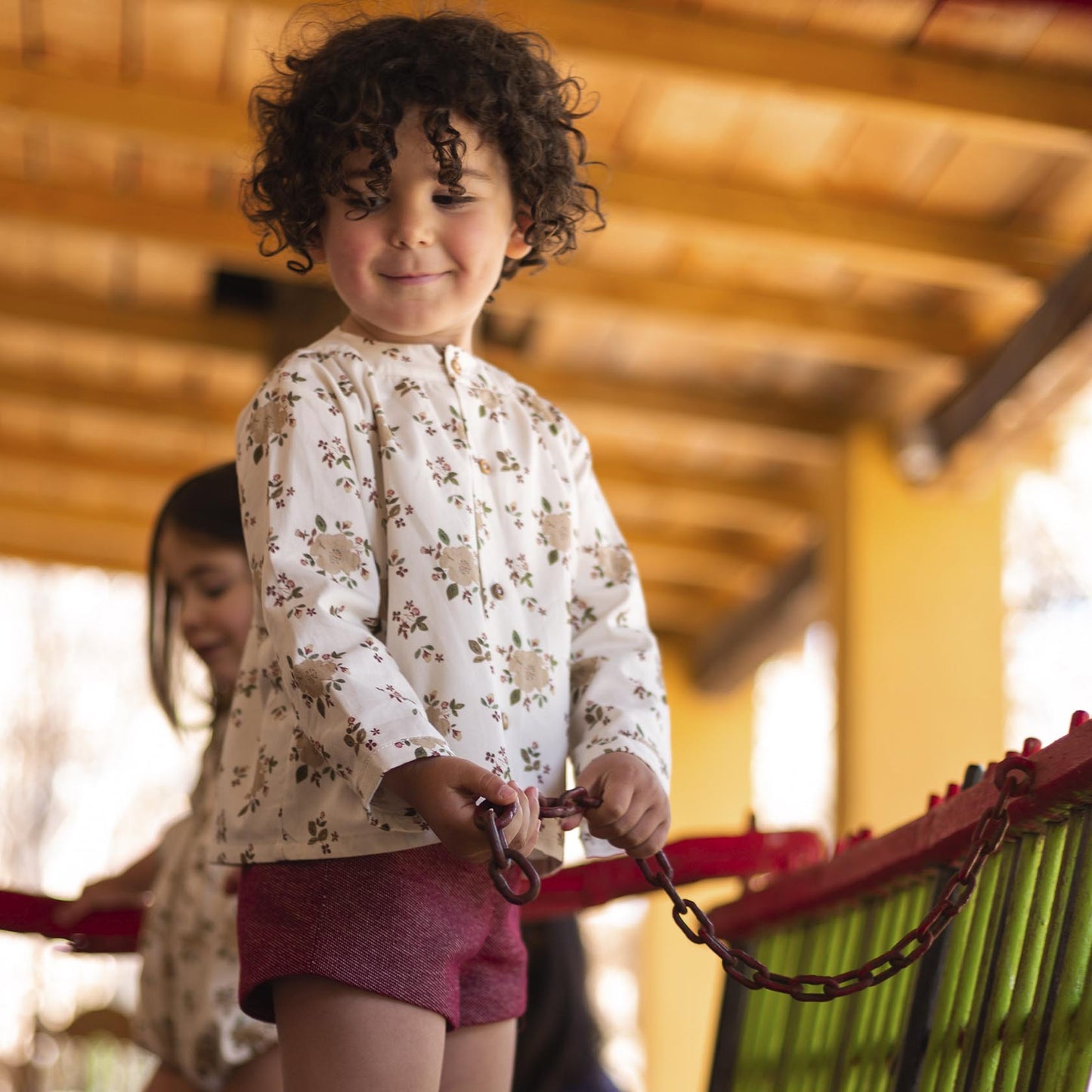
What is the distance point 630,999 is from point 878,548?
151 inches

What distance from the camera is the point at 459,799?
108cm

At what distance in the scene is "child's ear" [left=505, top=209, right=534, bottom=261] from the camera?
1.43 metres

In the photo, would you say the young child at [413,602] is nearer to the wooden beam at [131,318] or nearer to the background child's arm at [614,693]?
the background child's arm at [614,693]

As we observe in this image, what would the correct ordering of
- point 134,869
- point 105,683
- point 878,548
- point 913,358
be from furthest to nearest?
point 105,683 → point 878,548 → point 913,358 → point 134,869

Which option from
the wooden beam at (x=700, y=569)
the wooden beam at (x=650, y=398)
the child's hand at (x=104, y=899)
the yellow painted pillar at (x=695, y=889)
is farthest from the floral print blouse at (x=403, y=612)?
the yellow painted pillar at (x=695, y=889)

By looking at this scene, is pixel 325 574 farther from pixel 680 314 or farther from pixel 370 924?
pixel 680 314

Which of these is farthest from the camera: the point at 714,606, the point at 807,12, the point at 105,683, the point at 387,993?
the point at 105,683

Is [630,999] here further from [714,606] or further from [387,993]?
[387,993]

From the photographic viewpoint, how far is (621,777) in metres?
1.22

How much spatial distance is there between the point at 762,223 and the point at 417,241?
10.0 feet

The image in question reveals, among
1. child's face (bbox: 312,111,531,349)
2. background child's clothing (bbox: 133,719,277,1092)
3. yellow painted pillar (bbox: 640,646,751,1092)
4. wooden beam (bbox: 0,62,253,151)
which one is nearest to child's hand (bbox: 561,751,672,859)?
child's face (bbox: 312,111,531,349)

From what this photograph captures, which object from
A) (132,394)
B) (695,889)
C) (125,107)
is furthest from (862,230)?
(695,889)

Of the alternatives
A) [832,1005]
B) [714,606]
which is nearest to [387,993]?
[832,1005]

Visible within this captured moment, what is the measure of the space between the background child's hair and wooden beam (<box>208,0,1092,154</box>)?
1707mm
